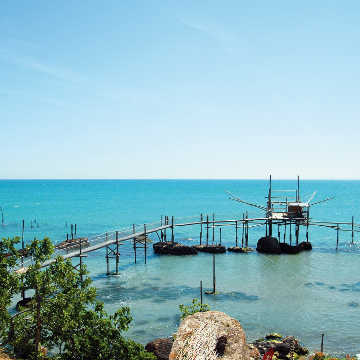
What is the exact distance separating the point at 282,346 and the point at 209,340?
1082 centimetres

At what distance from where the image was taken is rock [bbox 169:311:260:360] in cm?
1181

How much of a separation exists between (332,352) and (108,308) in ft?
50.7

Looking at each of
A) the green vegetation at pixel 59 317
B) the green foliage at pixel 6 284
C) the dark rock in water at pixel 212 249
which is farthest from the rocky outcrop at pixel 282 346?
the dark rock in water at pixel 212 249

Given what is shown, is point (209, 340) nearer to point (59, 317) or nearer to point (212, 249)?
point (59, 317)

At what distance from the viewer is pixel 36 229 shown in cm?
7331

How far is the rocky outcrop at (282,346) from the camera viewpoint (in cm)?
2109

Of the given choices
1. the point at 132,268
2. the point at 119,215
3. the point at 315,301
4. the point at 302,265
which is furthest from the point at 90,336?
the point at 119,215

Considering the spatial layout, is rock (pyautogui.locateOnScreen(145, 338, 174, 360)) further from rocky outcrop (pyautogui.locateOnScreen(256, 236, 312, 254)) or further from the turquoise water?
rocky outcrop (pyautogui.locateOnScreen(256, 236, 312, 254))

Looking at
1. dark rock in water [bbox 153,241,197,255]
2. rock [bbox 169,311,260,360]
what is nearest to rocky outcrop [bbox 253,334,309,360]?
rock [bbox 169,311,260,360]

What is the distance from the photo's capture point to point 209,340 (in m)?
12.5

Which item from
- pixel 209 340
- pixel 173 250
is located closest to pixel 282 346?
pixel 209 340

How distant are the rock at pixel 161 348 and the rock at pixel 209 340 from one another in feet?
22.1

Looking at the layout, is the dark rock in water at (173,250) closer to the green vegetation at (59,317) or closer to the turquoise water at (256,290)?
the turquoise water at (256,290)

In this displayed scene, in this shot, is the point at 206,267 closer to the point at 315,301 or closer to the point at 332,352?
the point at 315,301
